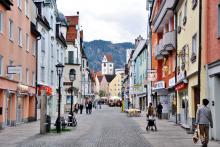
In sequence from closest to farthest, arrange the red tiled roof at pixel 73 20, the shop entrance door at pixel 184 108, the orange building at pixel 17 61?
the orange building at pixel 17 61 → the shop entrance door at pixel 184 108 → the red tiled roof at pixel 73 20

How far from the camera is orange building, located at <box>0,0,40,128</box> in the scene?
28.9m

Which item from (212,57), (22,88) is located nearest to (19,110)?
(22,88)

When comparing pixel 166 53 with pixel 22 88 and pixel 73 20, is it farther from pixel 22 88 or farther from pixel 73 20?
pixel 73 20

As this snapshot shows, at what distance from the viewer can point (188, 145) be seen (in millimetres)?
18953

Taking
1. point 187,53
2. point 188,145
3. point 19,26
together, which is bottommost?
point 188,145

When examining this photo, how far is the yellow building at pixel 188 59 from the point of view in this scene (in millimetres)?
25062

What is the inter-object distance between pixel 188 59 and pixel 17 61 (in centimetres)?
1239

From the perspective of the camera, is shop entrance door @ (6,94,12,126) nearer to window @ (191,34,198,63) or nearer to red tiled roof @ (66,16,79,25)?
window @ (191,34,198,63)

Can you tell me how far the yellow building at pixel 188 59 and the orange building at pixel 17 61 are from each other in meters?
9.71

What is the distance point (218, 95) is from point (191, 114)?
6686 millimetres

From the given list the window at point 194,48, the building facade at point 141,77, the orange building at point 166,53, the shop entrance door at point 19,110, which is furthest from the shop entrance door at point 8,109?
the building facade at point 141,77

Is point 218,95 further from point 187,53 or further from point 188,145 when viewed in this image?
point 187,53

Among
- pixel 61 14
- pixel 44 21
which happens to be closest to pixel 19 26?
pixel 44 21

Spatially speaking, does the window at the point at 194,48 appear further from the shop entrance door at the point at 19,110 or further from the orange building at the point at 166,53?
the shop entrance door at the point at 19,110
